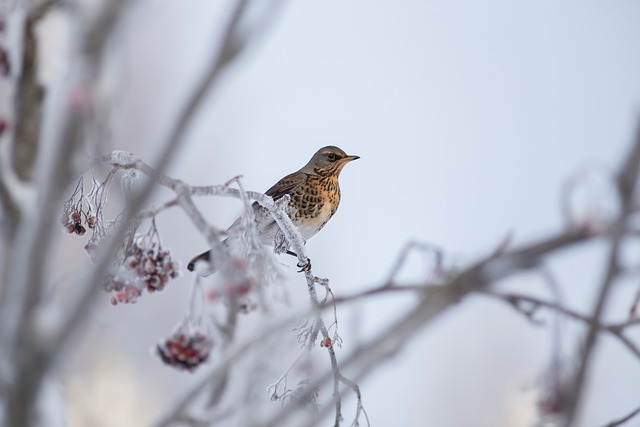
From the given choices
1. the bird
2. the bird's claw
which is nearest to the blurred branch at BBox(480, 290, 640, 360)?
the bird's claw

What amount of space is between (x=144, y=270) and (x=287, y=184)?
812 millimetres

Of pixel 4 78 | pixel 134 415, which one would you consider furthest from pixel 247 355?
pixel 134 415

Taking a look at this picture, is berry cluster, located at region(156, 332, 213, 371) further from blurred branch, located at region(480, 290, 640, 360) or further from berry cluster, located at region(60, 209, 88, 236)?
blurred branch, located at region(480, 290, 640, 360)

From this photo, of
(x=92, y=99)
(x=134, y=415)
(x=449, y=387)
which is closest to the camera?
(x=92, y=99)

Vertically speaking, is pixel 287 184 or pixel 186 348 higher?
pixel 287 184

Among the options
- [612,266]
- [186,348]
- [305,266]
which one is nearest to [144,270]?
[186,348]

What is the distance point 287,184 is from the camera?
1.81 metres

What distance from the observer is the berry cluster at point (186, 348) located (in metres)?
1.06

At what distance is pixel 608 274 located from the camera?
0.41 meters

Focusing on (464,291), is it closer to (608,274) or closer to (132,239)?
(608,274)

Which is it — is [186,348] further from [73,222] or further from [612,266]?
[612,266]

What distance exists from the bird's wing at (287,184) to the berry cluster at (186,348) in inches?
30.4

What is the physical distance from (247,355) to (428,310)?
1.14 feet

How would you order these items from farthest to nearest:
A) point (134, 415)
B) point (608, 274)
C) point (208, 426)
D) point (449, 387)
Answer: point (449, 387)
point (134, 415)
point (208, 426)
point (608, 274)
